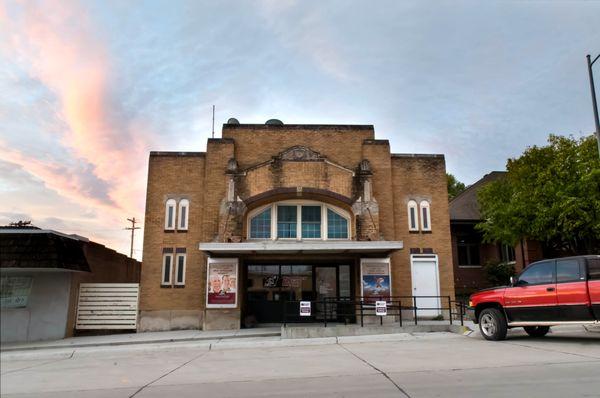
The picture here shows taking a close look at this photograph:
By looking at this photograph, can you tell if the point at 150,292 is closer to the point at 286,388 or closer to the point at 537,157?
the point at 286,388

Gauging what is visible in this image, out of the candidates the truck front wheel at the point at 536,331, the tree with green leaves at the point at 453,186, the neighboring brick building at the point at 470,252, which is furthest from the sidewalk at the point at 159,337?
the tree with green leaves at the point at 453,186

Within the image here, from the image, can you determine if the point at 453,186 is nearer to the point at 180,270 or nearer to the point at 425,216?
the point at 425,216

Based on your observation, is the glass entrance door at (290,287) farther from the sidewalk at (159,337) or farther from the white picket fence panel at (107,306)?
the white picket fence panel at (107,306)

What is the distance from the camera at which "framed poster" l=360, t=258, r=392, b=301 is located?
61.8ft

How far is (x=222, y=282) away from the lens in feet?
61.7

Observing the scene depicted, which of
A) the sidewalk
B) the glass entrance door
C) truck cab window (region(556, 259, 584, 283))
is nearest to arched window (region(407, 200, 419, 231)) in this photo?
the glass entrance door

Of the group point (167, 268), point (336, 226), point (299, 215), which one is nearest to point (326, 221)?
point (336, 226)

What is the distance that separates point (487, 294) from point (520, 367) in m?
4.95

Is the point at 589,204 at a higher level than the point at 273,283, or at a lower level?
higher

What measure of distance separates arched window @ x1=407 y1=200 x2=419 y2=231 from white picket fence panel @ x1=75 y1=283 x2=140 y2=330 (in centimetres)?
1138

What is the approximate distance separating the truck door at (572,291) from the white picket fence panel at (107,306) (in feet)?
48.0

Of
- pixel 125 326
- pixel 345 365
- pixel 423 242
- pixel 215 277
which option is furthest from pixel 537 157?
pixel 125 326

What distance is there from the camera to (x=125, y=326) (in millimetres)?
18688

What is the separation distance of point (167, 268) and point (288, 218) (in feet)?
17.5
